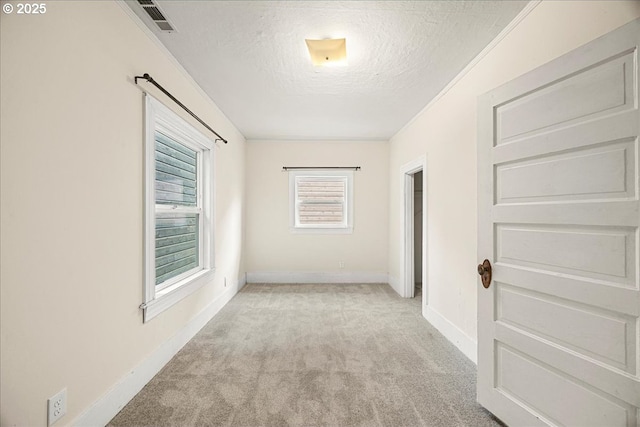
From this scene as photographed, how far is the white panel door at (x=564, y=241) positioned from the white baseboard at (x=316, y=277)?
3686 mm

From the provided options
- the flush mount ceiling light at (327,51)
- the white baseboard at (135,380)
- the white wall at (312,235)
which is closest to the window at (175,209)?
the white baseboard at (135,380)

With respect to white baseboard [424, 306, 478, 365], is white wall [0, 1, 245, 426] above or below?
above

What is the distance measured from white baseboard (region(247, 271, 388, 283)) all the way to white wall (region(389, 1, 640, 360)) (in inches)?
76.9

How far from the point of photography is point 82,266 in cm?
167

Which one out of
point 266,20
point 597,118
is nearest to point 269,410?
point 597,118

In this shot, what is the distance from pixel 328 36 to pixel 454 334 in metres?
2.82

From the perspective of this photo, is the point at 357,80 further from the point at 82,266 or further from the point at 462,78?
the point at 82,266

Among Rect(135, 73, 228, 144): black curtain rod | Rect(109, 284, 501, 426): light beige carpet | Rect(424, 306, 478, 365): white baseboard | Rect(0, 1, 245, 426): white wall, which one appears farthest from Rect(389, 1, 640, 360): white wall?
Rect(135, 73, 228, 144): black curtain rod

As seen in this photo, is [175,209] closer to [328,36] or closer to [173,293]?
[173,293]

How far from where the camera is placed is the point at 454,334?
3.03 meters

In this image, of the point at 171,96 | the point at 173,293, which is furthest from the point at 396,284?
the point at 171,96

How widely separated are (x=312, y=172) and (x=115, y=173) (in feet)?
12.9

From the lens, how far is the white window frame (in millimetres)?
5664

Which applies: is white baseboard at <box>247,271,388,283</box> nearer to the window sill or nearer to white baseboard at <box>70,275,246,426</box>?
the window sill
